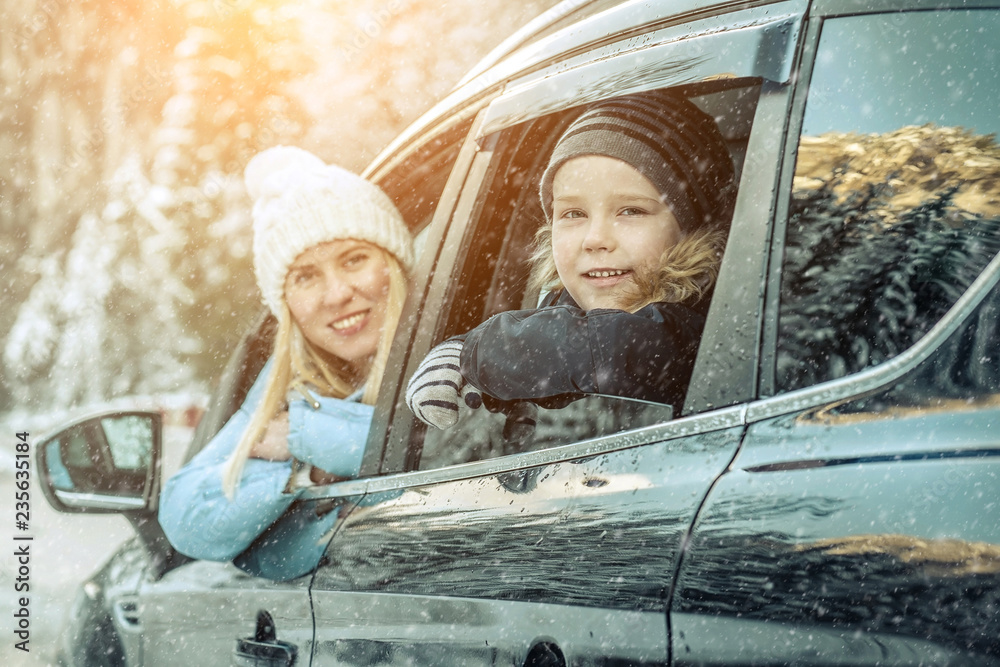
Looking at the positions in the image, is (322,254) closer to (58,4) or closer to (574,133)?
(574,133)

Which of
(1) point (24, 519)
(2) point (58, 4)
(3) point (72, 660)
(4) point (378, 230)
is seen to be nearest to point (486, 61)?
(4) point (378, 230)

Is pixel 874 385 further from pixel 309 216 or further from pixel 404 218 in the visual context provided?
pixel 309 216

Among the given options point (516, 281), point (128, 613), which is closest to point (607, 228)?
point (516, 281)

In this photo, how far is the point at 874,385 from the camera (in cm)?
93

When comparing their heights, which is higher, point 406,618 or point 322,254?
point 322,254

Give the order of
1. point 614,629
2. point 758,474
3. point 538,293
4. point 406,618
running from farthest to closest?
point 538,293, point 406,618, point 614,629, point 758,474

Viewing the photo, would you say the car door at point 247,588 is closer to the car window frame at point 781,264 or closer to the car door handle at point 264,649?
the car door handle at point 264,649

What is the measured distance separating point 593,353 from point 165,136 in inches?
247

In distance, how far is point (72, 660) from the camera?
2865 millimetres

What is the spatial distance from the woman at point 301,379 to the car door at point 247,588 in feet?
0.14

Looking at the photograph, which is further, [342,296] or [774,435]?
[342,296]

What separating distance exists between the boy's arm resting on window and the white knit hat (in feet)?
2.72

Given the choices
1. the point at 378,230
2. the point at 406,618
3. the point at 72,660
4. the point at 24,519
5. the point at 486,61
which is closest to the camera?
the point at 406,618

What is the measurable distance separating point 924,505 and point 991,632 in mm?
120
